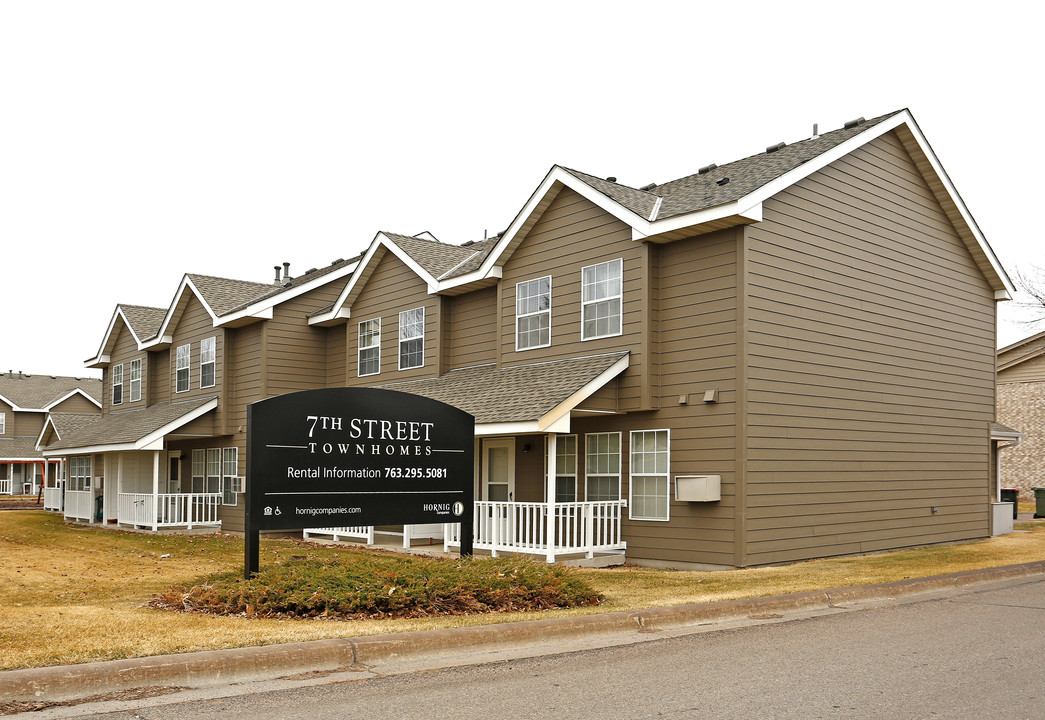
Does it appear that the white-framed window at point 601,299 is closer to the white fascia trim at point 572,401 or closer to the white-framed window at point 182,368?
the white fascia trim at point 572,401

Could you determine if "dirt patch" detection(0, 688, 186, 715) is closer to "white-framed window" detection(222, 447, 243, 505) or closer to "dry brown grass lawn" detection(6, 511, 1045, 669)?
"dry brown grass lawn" detection(6, 511, 1045, 669)

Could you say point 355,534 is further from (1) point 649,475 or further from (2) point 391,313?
(1) point 649,475

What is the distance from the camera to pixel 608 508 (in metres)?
17.2

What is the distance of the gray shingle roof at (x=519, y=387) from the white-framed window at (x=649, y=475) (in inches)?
61.1

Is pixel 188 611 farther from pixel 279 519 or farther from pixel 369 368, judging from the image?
pixel 369 368

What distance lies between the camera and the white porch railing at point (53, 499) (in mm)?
39281

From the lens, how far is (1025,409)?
36156 mm

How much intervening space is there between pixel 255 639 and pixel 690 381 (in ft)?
32.8

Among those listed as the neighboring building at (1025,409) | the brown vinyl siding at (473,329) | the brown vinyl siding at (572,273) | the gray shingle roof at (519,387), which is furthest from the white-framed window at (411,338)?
the neighboring building at (1025,409)

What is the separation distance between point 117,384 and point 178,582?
25015mm

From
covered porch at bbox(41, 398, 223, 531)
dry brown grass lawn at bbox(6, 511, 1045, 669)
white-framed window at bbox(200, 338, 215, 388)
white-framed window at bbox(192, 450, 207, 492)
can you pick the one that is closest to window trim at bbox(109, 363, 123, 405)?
covered porch at bbox(41, 398, 223, 531)

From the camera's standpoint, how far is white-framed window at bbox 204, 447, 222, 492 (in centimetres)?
2795

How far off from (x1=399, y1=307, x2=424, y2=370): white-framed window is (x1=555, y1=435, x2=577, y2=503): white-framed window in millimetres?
5500

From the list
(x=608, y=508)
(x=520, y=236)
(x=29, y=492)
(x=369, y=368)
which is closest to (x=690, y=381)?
(x=608, y=508)
